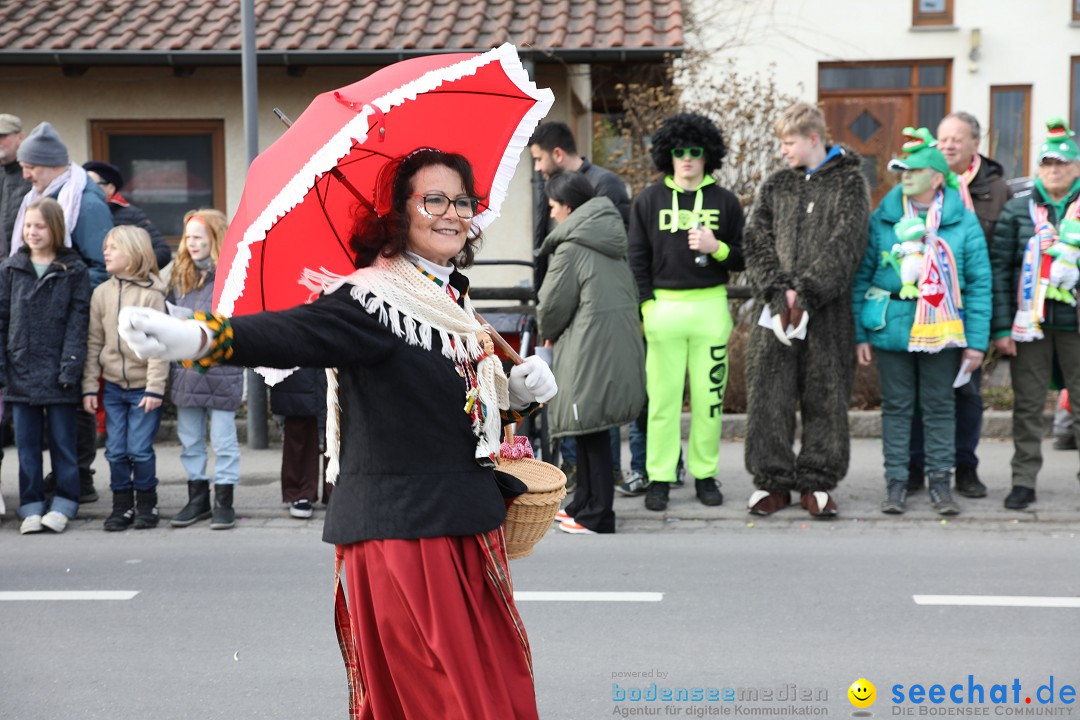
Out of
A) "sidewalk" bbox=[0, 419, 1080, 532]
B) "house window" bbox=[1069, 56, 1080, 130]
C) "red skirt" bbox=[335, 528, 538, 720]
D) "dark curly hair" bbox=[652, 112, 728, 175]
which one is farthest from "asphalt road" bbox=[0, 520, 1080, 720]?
"house window" bbox=[1069, 56, 1080, 130]

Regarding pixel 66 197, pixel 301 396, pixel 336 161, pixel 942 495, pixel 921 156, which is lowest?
pixel 942 495

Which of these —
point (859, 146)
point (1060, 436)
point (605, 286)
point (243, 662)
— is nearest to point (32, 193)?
point (605, 286)

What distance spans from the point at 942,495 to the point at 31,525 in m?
5.43

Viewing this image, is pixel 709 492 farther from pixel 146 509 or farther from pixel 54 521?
pixel 54 521

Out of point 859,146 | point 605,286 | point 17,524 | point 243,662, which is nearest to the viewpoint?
point 243,662

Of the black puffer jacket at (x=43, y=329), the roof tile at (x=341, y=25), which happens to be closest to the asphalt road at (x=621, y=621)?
the black puffer jacket at (x=43, y=329)

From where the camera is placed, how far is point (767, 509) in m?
7.73

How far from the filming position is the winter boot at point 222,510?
7719mm

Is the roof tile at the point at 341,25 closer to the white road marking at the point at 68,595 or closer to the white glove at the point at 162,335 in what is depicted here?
the white road marking at the point at 68,595

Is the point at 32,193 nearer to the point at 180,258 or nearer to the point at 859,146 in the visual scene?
the point at 180,258

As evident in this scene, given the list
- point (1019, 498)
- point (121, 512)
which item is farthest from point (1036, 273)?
point (121, 512)

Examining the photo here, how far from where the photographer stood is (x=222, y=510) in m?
7.75

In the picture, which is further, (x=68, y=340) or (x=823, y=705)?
(x=68, y=340)

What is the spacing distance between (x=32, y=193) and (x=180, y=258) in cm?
155
